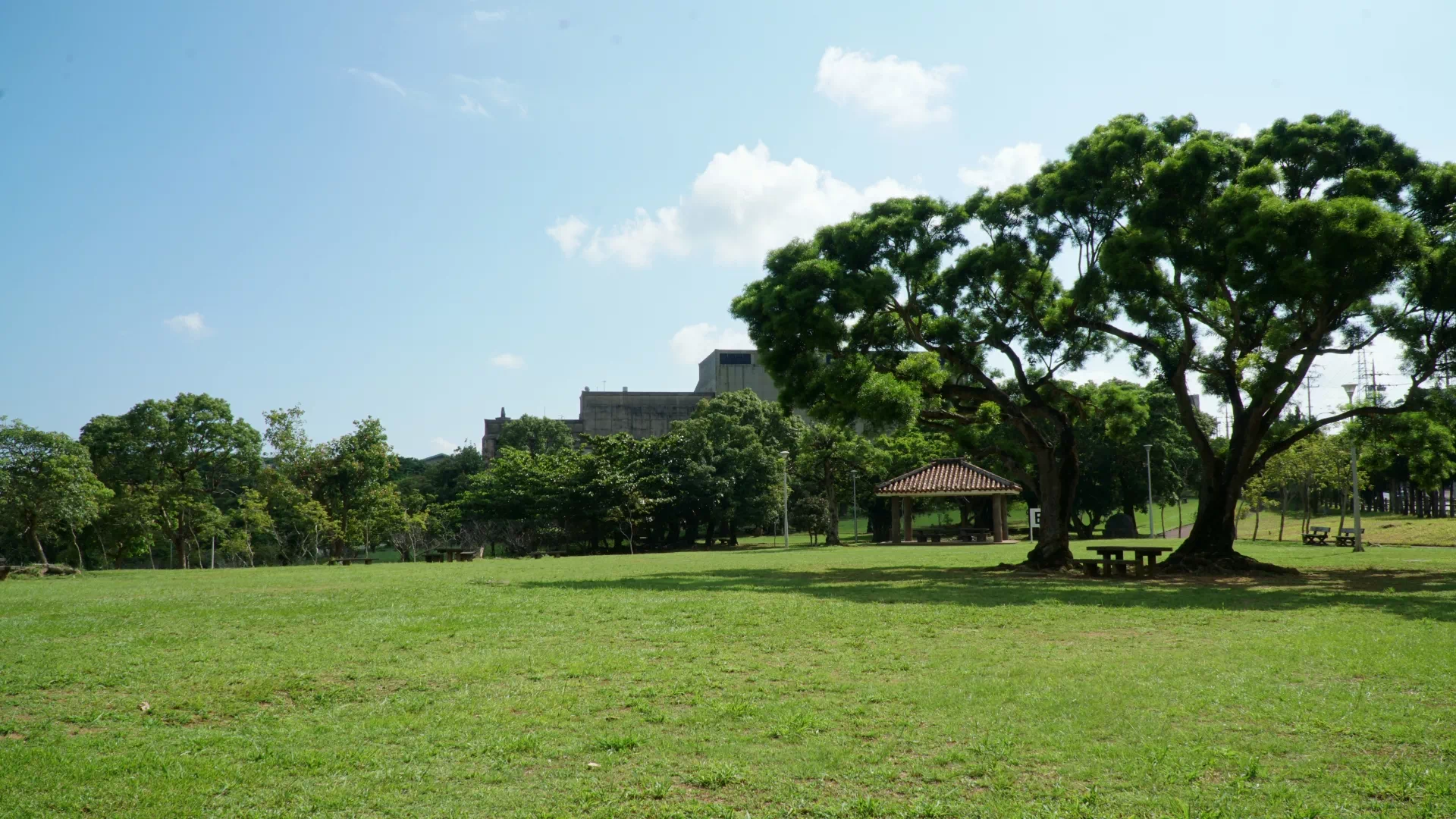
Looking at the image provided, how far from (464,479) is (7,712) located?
192 ft

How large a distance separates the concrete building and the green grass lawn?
226ft

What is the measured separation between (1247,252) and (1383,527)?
36.7m

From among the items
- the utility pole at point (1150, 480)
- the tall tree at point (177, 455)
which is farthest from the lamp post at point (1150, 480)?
the tall tree at point (177, 455)

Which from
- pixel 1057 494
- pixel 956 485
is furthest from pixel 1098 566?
pixel 956 485

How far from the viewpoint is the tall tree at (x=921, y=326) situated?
21.1 m

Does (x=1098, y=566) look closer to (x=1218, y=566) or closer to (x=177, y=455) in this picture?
(x=1218, y=566)

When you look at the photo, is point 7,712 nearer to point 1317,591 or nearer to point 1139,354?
point 1317,591

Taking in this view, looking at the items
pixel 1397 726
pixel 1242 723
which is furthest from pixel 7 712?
pixel 1397 726

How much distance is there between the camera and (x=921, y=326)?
23078mm

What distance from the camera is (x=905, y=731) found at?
19.5 ft

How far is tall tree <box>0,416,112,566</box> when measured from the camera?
30.6 metres

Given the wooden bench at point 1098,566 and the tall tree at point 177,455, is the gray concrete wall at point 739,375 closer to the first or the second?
the tall tree at point 177,455

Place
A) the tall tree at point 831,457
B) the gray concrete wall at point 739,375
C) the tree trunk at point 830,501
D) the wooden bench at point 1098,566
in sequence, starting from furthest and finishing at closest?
the gray concrete wall at point 739,375 < the tree trunk at point 830,501 < the tall tree at point 831,457 < the wooden bench at point 1098,566

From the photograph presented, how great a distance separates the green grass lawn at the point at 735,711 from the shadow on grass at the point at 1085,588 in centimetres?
77
